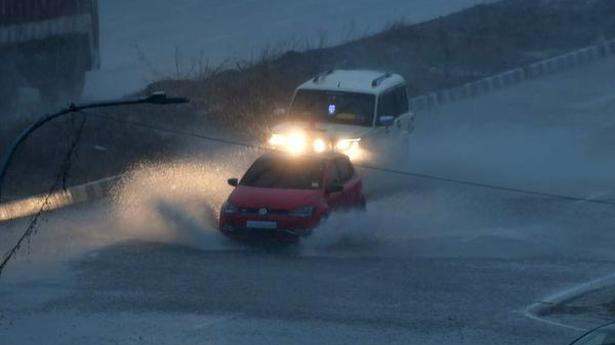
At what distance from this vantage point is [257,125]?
26.4m

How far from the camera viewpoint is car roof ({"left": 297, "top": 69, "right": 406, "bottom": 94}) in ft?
74.6

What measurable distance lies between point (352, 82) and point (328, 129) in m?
1.17

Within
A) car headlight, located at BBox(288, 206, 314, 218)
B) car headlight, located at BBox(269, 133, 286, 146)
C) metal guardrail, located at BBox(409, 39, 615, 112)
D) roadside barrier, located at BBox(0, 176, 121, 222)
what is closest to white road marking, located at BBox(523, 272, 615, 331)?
car headlight, located at BBox(288, 206, 314, 218)

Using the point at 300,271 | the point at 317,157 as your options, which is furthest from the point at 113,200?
Answer: the point at 300,271

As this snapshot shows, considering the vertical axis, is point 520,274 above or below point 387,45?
below

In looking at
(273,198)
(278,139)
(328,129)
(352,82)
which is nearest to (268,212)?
(273,198)

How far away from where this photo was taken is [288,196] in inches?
731

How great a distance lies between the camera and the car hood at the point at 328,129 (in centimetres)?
2200

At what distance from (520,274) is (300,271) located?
2562 mm

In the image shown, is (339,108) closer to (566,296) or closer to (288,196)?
(288,196)

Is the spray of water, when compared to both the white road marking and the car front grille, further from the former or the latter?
the white road marking

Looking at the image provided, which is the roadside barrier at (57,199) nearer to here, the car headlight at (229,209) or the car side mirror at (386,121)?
the car headlight at (229,209)

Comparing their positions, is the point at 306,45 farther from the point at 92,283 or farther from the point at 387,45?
the point at 92,283

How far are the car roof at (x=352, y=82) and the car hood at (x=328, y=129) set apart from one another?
0.61 m
